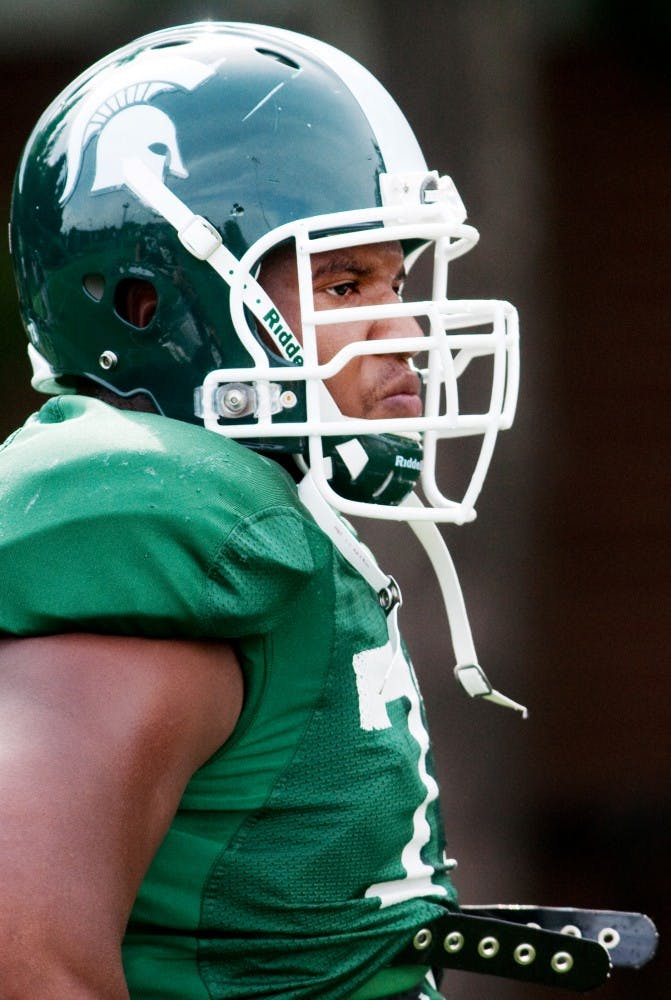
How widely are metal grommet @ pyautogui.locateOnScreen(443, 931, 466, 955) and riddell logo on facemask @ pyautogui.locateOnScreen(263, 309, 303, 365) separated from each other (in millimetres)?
631

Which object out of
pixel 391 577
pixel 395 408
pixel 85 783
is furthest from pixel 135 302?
pixel 85 783

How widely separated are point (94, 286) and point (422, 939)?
0.79m

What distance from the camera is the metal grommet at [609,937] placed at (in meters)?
1.80

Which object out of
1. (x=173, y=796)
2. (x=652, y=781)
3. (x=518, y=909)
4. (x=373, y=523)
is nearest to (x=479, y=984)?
(x=652, y=781)

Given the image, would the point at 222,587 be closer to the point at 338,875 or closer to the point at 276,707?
the point at 276,707

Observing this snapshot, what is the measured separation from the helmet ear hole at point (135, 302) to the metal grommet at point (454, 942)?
2.41 feet

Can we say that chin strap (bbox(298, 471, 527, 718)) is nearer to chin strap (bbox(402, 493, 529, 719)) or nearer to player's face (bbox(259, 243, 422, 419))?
chin strap (bbox(402, 493, 529, 719))

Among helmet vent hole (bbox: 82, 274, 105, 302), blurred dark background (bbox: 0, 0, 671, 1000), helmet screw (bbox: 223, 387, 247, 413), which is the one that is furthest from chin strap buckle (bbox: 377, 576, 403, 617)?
blurred dark background (bbox: 0, 0, 671, 1000)

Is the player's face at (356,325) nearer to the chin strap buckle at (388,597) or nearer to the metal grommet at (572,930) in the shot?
the chin strap buckle at (388,597)

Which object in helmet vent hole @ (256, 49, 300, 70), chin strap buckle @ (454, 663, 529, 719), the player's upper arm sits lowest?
chin strap buckle @ (454, 663, 529, 719)

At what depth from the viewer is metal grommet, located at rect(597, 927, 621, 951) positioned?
1.80 m

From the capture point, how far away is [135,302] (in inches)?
66.8

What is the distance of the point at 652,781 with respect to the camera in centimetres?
414

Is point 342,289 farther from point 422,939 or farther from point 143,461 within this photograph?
point 422,939
